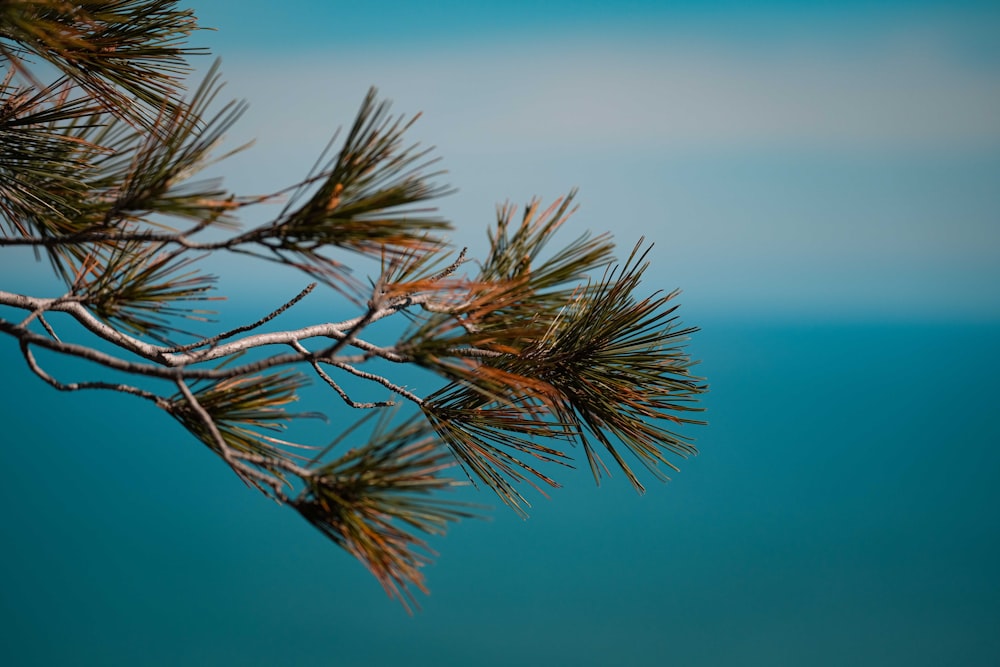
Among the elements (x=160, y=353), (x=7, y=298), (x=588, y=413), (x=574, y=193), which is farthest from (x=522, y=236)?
(x=7, y=298)

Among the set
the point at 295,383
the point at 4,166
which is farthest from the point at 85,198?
the point at 295,383

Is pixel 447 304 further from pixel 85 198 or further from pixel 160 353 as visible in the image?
pixel 85 198

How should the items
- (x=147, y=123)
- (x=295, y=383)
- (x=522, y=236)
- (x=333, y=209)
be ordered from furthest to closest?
(x=147, y=123) → (x=522, y=236) → (x=295, y=383) → (x=333, y=209)

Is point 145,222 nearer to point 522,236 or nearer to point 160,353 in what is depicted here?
point 160,353

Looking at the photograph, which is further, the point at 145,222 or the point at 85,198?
the point at 85,198

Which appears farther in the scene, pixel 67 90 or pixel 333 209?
pixel 67 90

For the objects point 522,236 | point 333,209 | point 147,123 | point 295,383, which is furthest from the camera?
point 147,123

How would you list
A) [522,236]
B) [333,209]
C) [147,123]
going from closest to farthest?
[333,209] < [522,236] < [147,123]

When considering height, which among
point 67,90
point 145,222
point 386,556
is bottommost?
point 386,556

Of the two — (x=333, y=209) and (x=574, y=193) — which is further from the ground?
(x=574, y=193)
